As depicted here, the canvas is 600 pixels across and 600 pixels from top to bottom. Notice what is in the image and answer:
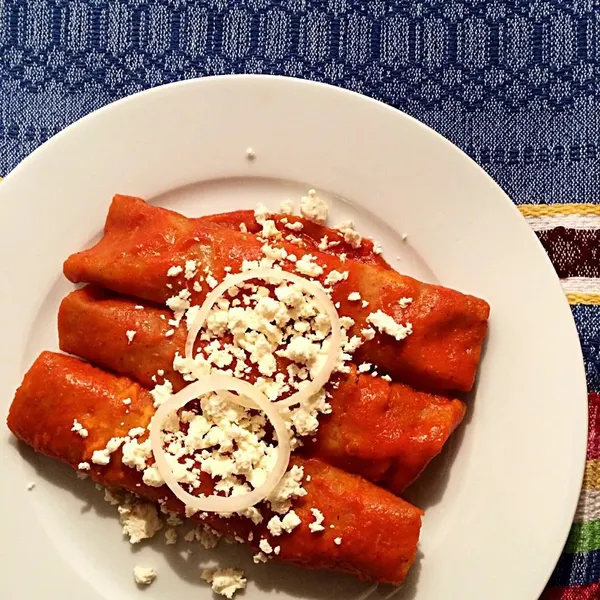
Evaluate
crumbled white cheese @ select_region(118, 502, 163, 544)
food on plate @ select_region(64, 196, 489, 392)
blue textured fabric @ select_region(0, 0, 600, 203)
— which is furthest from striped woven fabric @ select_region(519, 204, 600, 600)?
crumbled white cheese @ select_region(118, 502, 163, 544)

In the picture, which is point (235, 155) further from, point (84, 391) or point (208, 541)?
point (208, 541)

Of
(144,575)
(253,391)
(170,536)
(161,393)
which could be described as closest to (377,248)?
(253,391)

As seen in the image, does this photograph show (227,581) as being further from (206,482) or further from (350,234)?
(350,234)

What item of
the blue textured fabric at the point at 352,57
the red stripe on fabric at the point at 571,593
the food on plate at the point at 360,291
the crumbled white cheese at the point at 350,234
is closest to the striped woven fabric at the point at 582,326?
the red stripe on fabric at the point at 571,593

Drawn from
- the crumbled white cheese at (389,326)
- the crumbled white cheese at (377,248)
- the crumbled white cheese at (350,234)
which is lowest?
the crumbled white cheese at (389,326)

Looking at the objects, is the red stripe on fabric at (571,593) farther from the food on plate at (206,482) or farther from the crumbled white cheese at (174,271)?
the crumbled white cheese at (174,271)
